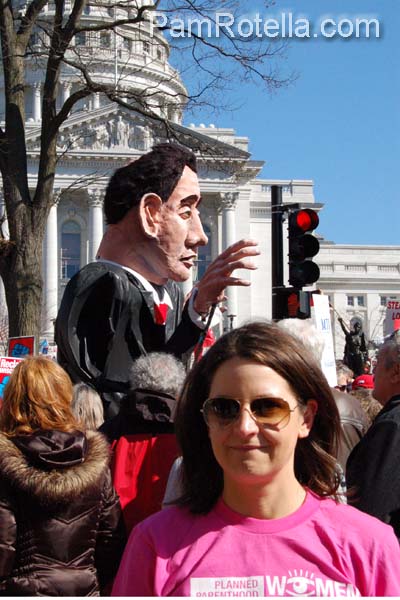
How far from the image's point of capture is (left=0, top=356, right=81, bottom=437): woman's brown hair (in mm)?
3551

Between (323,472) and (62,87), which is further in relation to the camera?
(62,87)

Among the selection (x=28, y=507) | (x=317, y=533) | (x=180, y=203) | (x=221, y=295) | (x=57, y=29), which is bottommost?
(x=28, y=507)

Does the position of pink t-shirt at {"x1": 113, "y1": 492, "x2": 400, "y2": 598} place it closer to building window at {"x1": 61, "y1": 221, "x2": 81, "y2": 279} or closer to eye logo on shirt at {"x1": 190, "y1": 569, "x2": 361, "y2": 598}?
eye logo on shirt at {"x1": 190, "y1": 569, "x2": 361, "y2": 598}

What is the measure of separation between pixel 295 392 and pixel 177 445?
19.3 inches

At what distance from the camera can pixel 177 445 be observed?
8.48 feet

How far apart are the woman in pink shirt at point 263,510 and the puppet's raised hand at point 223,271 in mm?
1363

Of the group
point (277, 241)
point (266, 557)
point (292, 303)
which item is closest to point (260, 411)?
point (266, 557)

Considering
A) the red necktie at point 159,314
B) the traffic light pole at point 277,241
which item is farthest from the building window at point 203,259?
the red necktie at point 159,314

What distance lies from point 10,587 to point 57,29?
8910 millimetres

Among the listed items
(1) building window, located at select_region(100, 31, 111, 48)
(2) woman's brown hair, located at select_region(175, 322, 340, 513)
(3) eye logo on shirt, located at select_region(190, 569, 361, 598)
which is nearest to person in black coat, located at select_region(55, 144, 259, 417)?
(2) woman's brown hair, located at select_region(175, 322, 340, 513)

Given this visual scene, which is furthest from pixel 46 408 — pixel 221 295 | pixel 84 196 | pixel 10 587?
pixel 84 196

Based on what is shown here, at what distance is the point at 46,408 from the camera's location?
140 inches

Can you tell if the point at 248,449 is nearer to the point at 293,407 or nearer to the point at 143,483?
the point at 293,407

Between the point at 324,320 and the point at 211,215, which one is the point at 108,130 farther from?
the point at 324,320
